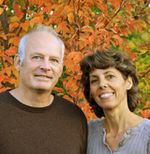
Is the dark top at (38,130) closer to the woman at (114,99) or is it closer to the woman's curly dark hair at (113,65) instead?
the woman at (114,99)

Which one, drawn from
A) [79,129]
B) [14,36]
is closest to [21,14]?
[14,36]

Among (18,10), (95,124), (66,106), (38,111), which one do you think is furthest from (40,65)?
(18,10)

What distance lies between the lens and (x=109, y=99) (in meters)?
3.69

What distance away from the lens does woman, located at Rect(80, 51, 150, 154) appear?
142 inches

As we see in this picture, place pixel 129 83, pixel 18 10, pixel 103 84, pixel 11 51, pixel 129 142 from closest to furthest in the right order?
pixel 129 142 < pixel 103 84 < pixel 129 83 < pixel 11 51 < pixel 18 10

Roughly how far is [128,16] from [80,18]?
603mm

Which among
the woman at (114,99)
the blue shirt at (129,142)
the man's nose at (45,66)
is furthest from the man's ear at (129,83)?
the man's nose at (45,66)

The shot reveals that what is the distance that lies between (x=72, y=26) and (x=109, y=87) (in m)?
1.13

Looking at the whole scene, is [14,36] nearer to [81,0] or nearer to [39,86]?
[81,0]

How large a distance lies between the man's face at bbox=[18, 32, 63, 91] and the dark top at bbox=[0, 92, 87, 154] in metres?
0.18

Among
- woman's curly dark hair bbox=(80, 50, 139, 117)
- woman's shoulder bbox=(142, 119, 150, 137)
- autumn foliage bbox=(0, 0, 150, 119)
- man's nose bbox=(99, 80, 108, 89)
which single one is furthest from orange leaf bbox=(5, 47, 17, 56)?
woman's shoulder bbox=(142, 119, 150, 137)

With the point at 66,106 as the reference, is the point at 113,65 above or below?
above

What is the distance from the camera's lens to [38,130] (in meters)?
3.62

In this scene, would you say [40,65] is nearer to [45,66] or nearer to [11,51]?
[45,66]
